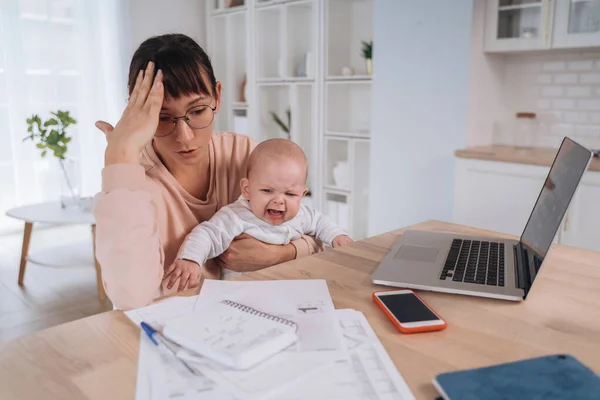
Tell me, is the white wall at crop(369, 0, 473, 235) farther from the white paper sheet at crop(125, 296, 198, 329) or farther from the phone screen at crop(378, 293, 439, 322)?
the white paper sheet at crop(125, 296, 198, 329)

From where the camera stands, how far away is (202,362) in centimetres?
70

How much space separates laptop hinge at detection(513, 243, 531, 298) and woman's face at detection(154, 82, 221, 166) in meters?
0.79

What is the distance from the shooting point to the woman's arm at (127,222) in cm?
101

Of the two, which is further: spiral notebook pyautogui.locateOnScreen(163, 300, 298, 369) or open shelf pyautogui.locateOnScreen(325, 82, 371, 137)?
open shelf pyautogui.locateOnScreen(325, 82, 371, 137)

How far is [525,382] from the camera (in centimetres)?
63

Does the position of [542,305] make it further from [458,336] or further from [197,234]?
[197,234]

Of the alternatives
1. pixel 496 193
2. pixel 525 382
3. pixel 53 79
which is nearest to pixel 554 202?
pixel 525 382

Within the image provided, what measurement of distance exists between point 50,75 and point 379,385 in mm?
4462

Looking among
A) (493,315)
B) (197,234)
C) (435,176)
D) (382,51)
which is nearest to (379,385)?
(493,315)

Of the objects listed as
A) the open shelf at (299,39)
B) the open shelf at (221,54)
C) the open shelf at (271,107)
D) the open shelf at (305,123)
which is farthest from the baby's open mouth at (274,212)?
the open shelf at (221,54)

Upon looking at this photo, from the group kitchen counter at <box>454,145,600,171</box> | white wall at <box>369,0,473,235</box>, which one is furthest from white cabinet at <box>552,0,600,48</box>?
kitchen counter at <box>454,145,600,171</box>

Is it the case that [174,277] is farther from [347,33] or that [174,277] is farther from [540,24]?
[347,33]

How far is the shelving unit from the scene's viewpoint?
3.86 metres

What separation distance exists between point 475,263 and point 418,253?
13 cm
